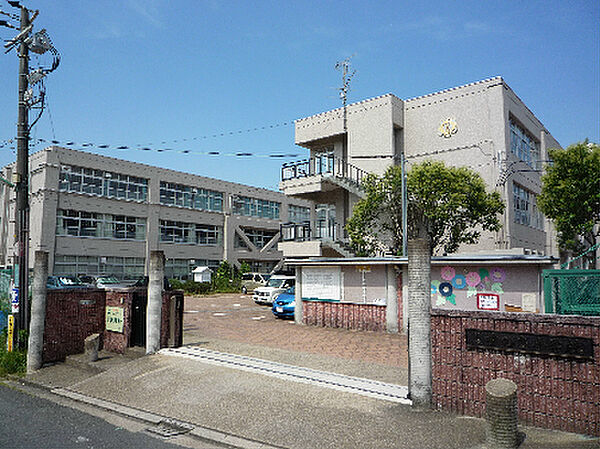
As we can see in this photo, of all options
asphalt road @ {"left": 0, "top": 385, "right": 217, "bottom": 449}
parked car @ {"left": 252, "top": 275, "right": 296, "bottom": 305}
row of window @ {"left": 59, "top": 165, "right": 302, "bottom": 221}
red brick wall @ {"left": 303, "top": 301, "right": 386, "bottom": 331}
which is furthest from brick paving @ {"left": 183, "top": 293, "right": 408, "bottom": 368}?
row of window @ {"left": 59, "top": 165, "right": 302, "bottom": 221}

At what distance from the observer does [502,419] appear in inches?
219

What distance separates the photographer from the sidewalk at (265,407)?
5.98 meters

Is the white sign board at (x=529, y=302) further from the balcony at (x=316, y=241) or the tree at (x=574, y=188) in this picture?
the balcony at (x=316, y=241)

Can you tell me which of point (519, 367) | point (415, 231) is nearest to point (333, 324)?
point (415, 231)

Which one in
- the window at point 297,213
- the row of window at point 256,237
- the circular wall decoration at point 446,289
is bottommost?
the circular wall decoration at point 446,289

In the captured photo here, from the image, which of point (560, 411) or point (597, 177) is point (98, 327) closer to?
point (560, 411)

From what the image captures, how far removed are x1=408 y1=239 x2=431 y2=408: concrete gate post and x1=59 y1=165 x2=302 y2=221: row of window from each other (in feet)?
117

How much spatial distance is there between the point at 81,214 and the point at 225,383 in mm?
33837

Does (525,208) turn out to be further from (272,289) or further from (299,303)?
(299,303)

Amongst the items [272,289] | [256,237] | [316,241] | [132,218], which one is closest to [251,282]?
[132,218]

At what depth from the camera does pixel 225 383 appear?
837 cm

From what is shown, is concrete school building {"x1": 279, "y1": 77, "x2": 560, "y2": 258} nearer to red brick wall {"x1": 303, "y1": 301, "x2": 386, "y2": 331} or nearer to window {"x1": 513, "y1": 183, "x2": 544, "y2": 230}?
window {"x1": 513, "y1": 183, "x2": 544, "y2": 230}

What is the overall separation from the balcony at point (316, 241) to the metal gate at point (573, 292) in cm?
1513

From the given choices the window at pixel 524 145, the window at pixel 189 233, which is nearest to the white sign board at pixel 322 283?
the window at pixel 524 145
